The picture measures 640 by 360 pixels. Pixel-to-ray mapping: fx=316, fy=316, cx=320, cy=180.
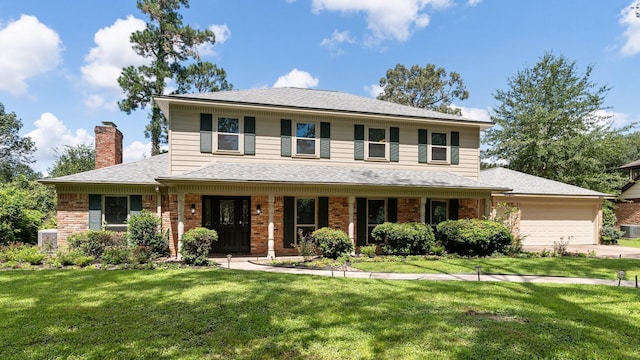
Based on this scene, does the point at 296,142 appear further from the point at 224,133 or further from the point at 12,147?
the point at 12,147

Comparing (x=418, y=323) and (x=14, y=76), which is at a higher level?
(x=14, y=76)

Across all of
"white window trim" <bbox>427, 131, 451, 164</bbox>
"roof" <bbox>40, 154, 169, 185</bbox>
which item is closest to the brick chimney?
"roof" <bbox>40, 154, 169, 185</bbox>

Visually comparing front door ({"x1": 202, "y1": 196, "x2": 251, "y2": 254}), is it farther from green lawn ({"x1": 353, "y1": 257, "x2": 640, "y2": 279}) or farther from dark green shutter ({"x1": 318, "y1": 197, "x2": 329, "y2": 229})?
green lawn ({"x1": 353, "y1": 257, "x2": 640, "y2": 279})

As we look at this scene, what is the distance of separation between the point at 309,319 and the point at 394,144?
10.5 metres

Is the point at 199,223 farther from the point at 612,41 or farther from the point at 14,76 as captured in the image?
the point at 14,76

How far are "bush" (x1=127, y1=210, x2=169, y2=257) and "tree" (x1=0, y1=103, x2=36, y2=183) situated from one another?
36129mm

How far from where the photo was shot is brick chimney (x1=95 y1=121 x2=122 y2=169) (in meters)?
14.3

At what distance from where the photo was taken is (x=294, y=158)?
13055 mm

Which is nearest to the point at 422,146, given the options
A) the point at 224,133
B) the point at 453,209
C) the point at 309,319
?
the point at 453,209

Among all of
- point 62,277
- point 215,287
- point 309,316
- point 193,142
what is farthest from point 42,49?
point 309,316

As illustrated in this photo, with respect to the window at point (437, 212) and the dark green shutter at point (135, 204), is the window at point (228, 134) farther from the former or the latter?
the window at point (437, 212)

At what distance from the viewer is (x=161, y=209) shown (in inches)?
482

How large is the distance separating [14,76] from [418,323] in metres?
30.4

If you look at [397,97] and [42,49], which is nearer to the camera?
[42,49]
